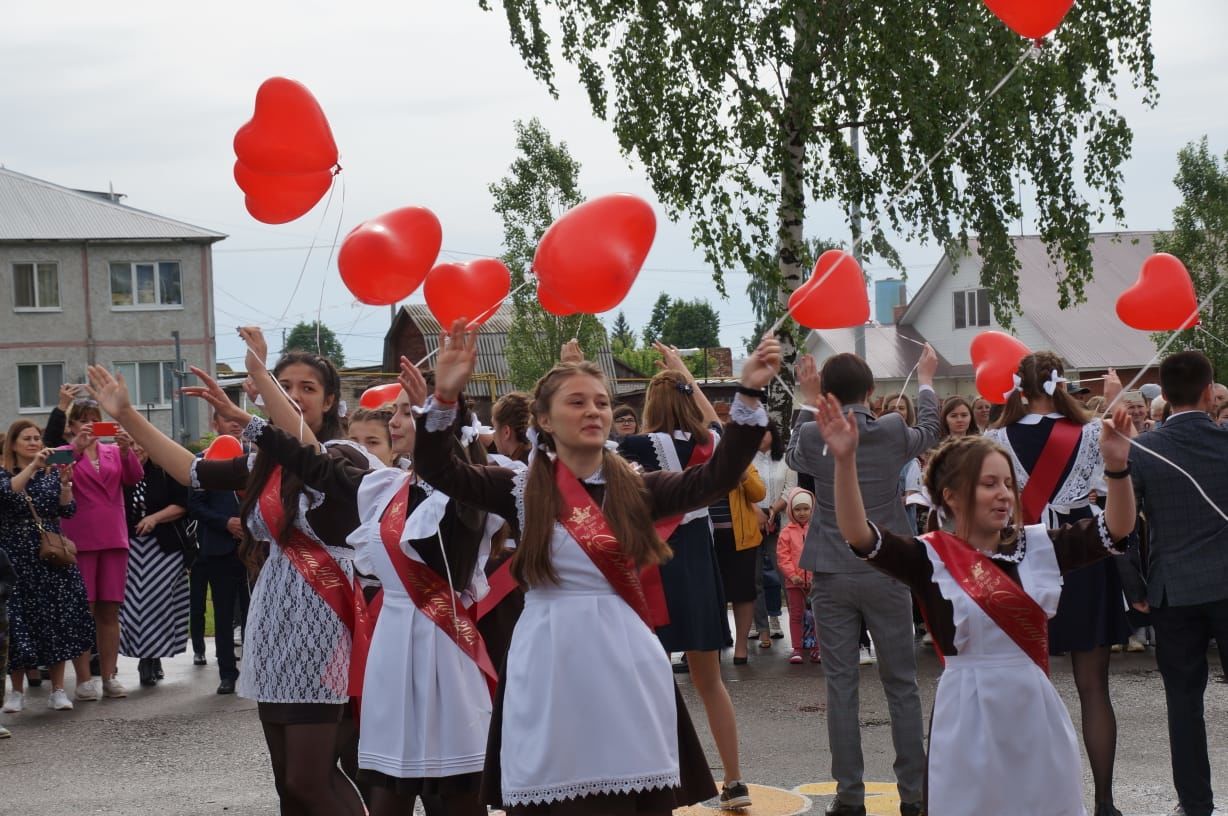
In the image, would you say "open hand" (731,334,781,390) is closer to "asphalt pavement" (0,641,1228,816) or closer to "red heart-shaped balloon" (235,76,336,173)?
"red heart-shaped balloon" (235,76,336,173)

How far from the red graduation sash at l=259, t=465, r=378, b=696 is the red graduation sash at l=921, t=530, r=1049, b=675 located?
7.57ft

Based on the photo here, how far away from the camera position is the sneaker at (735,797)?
6.57 metres

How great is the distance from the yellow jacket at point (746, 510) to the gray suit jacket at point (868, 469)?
3828mm

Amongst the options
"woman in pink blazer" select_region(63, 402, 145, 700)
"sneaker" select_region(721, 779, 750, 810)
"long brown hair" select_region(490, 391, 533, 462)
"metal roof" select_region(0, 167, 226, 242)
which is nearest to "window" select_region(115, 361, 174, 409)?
"metal roof" select_region(0, 167, 226, 242)

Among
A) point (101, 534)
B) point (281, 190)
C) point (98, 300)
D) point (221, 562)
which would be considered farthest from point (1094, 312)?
point (281, 190)

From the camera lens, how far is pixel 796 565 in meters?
10.8

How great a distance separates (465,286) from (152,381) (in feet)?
147

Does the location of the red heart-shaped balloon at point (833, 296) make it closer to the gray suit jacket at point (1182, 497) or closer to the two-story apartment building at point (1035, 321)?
the gray suit jacket at point (1182, 497)

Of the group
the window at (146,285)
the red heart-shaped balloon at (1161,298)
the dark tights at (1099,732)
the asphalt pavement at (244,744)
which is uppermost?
the window at (146,285)

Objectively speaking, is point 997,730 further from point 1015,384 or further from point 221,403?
point 221,403

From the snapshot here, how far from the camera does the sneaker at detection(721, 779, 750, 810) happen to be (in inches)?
259

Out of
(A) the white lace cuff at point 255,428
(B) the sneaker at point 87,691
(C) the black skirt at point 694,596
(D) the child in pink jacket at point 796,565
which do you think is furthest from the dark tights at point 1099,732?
(B) the sneaker at point 87,691

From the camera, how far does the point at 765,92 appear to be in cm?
1672

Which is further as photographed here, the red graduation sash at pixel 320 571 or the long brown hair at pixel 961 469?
the red graduation sash at pixel 320 571
